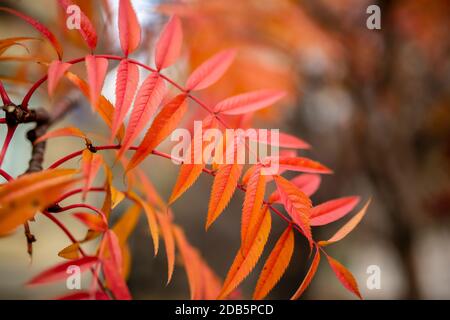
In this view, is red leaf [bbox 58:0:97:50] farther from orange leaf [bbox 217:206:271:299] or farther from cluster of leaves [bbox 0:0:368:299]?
orange leaf [bbox 217:206:271:299]

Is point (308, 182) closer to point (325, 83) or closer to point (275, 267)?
point (275, 267)

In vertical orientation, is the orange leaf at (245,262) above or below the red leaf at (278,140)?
below

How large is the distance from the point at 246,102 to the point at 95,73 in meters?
0.24

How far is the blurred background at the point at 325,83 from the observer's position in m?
1.64

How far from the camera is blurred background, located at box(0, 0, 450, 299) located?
1.64 m

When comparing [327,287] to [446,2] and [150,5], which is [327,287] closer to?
[446,2]

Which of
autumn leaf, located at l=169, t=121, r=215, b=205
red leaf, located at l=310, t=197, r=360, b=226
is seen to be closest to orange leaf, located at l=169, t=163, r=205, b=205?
autumn leaf, located at l=169, t=121, r=215, b=205

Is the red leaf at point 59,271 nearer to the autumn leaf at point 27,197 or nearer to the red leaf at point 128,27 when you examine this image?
the autumn leaf at point 27,197

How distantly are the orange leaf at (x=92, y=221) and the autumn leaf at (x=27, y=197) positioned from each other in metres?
0.09

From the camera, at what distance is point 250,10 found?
1.93m

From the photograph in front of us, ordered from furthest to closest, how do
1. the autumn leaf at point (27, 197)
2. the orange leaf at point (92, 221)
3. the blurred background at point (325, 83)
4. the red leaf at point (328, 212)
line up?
the blurred background at point (325, 83) < the red leaf at point (328, 212) < the orange leaf at point (92, 221) < the autumn leaf at point (27, 197)

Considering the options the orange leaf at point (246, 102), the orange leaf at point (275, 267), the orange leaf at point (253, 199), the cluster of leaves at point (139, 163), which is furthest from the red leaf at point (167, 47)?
the orange leaf at point (275, 267)

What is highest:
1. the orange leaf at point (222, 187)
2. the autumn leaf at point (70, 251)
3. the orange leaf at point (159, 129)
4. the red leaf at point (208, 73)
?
the red leaf at point (208, 73)
